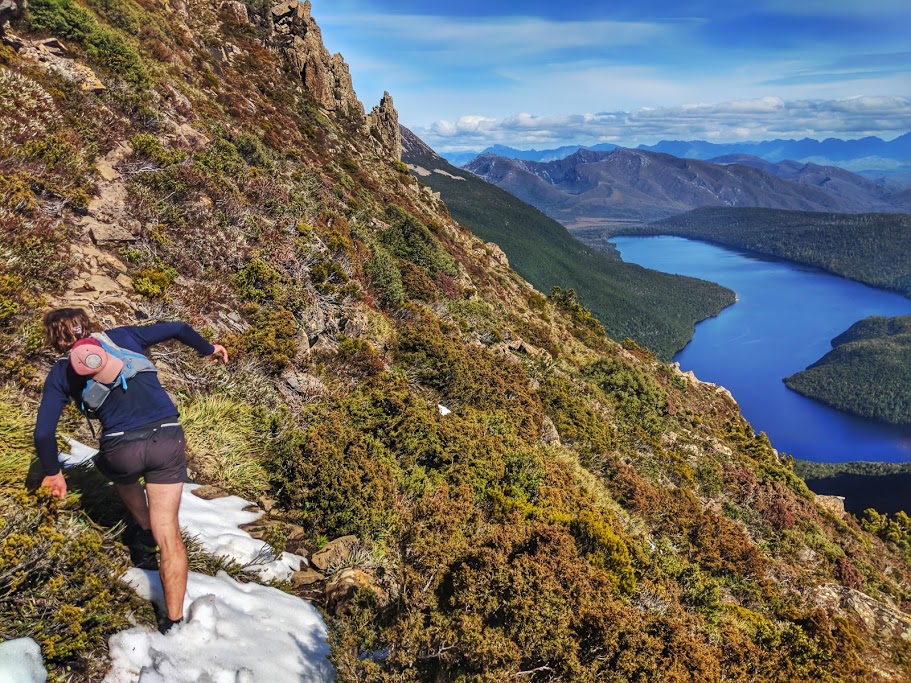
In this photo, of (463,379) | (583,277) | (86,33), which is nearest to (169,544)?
(463,379)

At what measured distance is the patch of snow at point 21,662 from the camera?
3023mm

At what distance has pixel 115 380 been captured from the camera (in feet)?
12.8

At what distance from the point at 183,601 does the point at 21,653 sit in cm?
112

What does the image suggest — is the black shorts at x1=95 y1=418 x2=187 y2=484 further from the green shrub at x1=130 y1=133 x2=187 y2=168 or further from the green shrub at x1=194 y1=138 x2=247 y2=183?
the green shrub at x1=194 y1=138 x2=247 y2=183

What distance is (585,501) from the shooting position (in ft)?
34.3

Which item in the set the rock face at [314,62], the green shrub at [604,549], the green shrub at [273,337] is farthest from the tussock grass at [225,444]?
the rock face at [314,62]

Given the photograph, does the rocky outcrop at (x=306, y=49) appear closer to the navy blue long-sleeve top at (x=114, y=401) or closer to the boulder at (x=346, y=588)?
the navy blue long-sleeve top at (x=114, y=401)

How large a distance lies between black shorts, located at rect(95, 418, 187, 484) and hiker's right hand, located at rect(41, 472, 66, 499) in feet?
0.85

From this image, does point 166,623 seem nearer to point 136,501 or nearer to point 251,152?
point 136,501

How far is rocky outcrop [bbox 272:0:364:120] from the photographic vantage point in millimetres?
39969

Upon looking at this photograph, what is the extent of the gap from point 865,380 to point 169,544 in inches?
8415

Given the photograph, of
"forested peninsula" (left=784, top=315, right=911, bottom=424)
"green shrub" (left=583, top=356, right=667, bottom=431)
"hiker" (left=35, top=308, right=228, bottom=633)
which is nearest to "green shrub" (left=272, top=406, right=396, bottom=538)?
"hiker" (left=35, top=308, right=228, bottom=633)

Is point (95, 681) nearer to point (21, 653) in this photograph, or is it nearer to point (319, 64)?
point (21, 653)

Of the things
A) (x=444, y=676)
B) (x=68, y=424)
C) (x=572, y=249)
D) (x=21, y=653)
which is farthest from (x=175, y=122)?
(x=572, y=249)
